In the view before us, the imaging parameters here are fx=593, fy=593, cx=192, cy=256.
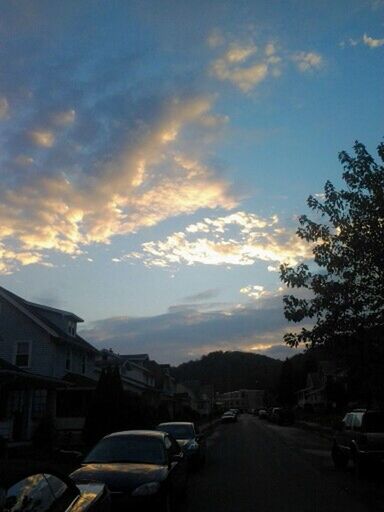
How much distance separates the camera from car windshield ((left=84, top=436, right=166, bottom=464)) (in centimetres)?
975

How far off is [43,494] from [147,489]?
3.63 meters

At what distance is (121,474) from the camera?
28.7ft

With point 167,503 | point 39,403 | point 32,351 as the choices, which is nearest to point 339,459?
point 167,503

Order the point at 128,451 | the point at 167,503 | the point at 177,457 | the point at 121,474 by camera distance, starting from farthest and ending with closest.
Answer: the point at 177,457, the point at 128,451, the point at 167,503, the point at 121,474

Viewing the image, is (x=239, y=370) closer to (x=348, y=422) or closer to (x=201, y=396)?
(x=201, y=396)

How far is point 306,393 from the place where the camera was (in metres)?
114

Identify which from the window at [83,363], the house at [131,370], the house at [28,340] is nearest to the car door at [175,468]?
the house at [28,340]

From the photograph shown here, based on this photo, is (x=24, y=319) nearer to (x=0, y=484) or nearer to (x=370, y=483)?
(x=370, y=483)

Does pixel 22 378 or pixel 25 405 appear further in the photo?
pixel 25 405

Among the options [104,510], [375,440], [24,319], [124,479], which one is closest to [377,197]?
[375,440]

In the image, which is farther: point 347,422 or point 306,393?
point 306,393

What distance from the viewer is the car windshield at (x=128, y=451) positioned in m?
9.75

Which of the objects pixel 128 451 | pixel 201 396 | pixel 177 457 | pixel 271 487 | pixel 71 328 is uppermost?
pixel 201 396

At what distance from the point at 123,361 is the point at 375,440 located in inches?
1557
